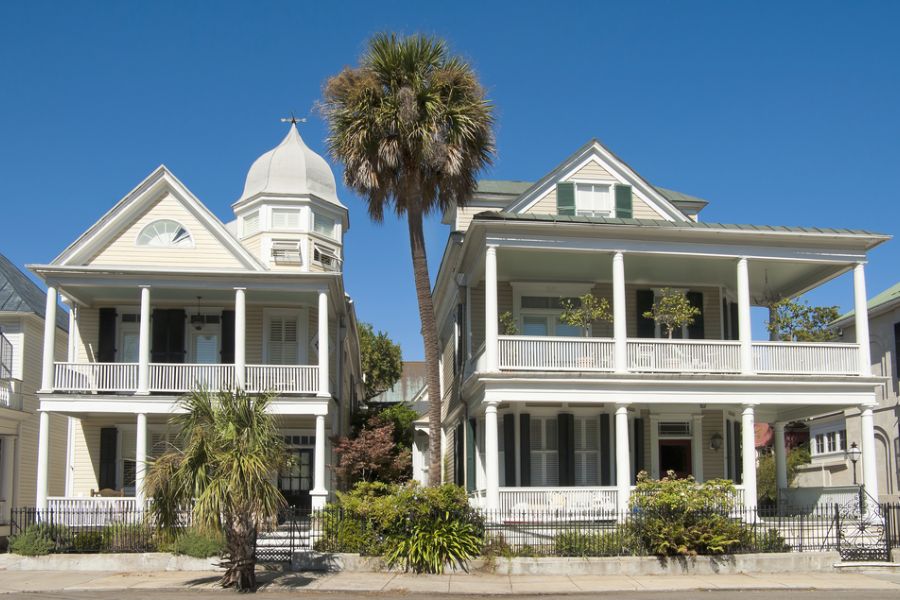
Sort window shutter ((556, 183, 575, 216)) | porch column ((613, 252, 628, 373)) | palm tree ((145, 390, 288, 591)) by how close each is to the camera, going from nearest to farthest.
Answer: palm tree ((145, 390, 288, 591)) < porch column ((613, 252, 628, 373)) < window shutter ((556, 183, 575, 216))

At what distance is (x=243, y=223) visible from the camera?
31.0 metres

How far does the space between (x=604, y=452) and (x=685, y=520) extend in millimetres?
5943

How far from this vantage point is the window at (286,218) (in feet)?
99.7

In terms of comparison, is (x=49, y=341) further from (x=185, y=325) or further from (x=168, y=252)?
(x=185, y=325)

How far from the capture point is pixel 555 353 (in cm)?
2239

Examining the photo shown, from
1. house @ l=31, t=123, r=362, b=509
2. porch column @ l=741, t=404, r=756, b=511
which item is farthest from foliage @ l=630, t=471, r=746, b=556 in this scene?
house @ l=31, t=123, r=362, b=509

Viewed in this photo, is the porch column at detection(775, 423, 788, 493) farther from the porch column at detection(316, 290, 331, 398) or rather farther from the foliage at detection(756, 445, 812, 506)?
the porch column at detection(316, 290, 331, 398)

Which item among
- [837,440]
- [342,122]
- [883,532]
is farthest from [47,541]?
[837,440]

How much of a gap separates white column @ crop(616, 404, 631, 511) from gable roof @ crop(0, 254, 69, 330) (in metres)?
18.0

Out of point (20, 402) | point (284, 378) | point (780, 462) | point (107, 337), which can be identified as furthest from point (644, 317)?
point (20, 402)

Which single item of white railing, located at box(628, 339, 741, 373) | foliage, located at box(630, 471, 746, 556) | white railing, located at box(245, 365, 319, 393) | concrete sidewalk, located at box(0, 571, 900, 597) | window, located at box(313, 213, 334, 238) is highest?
window, located at box(313, 213, 334, 238)

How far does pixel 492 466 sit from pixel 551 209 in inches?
314

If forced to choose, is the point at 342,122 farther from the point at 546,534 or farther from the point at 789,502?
the point at 789,502

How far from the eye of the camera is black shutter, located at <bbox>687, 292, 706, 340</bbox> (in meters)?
26.3
